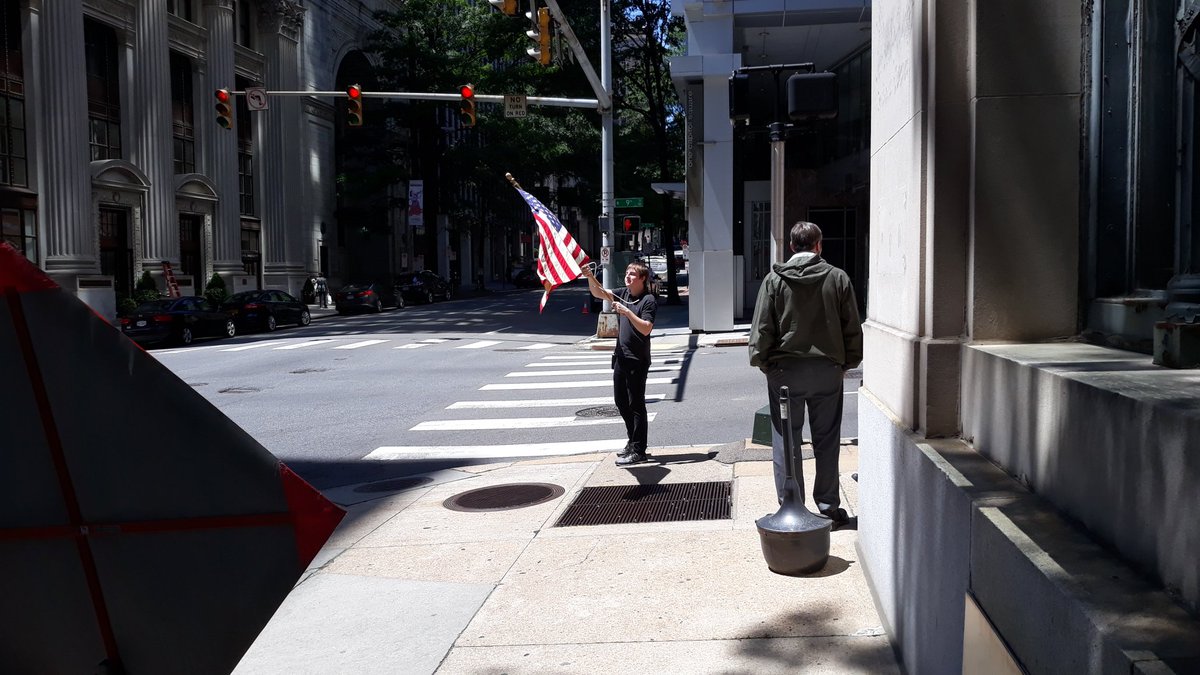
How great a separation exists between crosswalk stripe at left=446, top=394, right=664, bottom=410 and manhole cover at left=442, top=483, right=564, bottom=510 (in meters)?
5.04

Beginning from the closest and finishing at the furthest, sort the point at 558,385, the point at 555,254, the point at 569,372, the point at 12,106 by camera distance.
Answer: the point at 555,254, the point at 558,385, the point at 569,372, the point at 12,106

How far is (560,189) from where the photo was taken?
49.3 metres

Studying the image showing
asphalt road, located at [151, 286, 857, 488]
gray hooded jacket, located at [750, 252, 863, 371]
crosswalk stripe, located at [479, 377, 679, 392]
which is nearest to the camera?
gray hooded jacket, located at [750, 252, 863, 371]

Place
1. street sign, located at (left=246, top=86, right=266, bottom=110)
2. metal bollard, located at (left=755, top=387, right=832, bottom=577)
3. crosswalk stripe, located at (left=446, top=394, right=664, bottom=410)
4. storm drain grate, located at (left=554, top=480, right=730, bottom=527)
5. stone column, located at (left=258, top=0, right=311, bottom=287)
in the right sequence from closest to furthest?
metal bollard, located at (left=755, top=387, right=832, bottom=577), storm drain grate, located at (left=554, top=480, right=730, bottom=527), crosswalk stripe, located at (left=446, top=394, right=664, bottom=410), street sign, located at (left=246, top=86, right=266, bottom=110), stone column, located at (left=258, top=0, right=311, bottom=287)

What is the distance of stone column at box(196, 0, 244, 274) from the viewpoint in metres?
40.2

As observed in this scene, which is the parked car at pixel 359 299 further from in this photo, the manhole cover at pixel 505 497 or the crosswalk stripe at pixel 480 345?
the manhole cover at pixel 505 497

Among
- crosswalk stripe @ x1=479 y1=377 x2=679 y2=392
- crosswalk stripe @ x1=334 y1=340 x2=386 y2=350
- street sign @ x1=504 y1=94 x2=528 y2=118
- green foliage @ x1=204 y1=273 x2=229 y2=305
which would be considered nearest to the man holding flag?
crosswalk stripe @ x1=479 y1=377 x2=679 y2=392

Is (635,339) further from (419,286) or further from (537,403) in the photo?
(419,286)

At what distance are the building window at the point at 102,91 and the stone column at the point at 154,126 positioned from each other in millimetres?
524

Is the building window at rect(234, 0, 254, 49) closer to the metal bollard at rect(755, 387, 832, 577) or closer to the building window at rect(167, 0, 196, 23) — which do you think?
the building window at rect(167, 0, 196, 23)

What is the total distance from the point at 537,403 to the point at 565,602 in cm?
879

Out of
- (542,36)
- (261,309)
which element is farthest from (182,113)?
(542,36)

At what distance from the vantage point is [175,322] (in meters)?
27.4

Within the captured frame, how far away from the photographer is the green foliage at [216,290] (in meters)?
37.6
